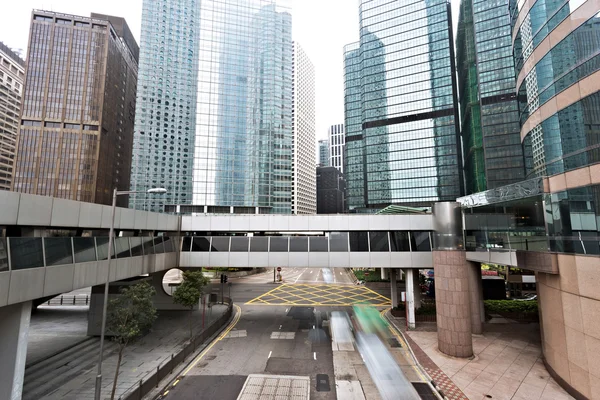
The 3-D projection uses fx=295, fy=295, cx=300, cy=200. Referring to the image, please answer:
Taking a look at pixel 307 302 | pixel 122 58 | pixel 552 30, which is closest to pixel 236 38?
pixel 122 58

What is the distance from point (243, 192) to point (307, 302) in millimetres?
61810

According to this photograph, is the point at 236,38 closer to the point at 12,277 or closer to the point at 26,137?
the point at 26,137

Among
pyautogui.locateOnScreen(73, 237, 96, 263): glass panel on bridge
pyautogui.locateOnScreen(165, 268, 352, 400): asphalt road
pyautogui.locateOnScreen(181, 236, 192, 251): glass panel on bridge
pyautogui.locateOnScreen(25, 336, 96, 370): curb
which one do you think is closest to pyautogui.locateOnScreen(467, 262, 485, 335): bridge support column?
pyautogui.locateOnScreen(165, 268, 352, 400): asphalt road

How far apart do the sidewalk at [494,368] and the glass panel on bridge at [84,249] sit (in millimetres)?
17964

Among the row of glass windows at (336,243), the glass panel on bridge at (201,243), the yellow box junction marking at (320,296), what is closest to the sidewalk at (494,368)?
the row of glass windows at (336,243)

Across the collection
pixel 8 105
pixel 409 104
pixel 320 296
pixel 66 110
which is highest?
pixel 8 105

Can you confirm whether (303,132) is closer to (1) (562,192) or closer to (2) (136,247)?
(2) (136,247)

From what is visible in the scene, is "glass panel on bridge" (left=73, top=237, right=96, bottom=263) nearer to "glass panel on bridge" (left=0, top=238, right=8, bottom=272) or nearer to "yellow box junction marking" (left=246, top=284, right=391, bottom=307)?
"glass panel on bridge" (left=0, top=238, right=8, bottom=272)

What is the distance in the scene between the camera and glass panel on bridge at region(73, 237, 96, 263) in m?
13.5

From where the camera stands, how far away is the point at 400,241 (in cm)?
2347

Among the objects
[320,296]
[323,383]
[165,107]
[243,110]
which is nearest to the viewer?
[323,383]

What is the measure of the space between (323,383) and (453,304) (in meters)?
9.40

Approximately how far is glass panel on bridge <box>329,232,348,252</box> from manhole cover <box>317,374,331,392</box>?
9.30m

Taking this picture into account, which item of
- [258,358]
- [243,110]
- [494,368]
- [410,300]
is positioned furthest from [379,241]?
[243,110]
